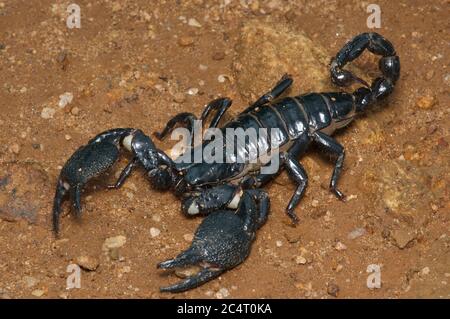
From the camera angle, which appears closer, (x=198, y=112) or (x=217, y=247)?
(x=217, y=247)

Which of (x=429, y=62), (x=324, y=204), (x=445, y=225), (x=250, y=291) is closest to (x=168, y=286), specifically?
(x=250, y=291)

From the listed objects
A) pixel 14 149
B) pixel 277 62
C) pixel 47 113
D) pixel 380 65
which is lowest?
pixel 14 149

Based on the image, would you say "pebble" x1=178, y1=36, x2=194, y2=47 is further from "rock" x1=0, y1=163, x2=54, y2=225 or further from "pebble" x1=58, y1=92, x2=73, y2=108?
"rock" x1=0, y1=163, x2=54, y2=225

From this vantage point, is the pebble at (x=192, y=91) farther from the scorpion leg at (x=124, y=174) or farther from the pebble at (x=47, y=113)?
the pebble at (x=47, y=113)

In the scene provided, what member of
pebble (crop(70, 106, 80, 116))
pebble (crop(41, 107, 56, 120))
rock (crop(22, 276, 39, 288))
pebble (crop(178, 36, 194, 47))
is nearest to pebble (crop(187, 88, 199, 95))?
pebble (crop(178, 36, 194, 47))

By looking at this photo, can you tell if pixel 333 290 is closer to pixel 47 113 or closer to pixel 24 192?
pixel 24 192

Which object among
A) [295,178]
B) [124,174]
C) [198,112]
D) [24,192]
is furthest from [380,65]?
[24,192]

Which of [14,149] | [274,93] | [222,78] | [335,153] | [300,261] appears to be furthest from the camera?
[222,78]
